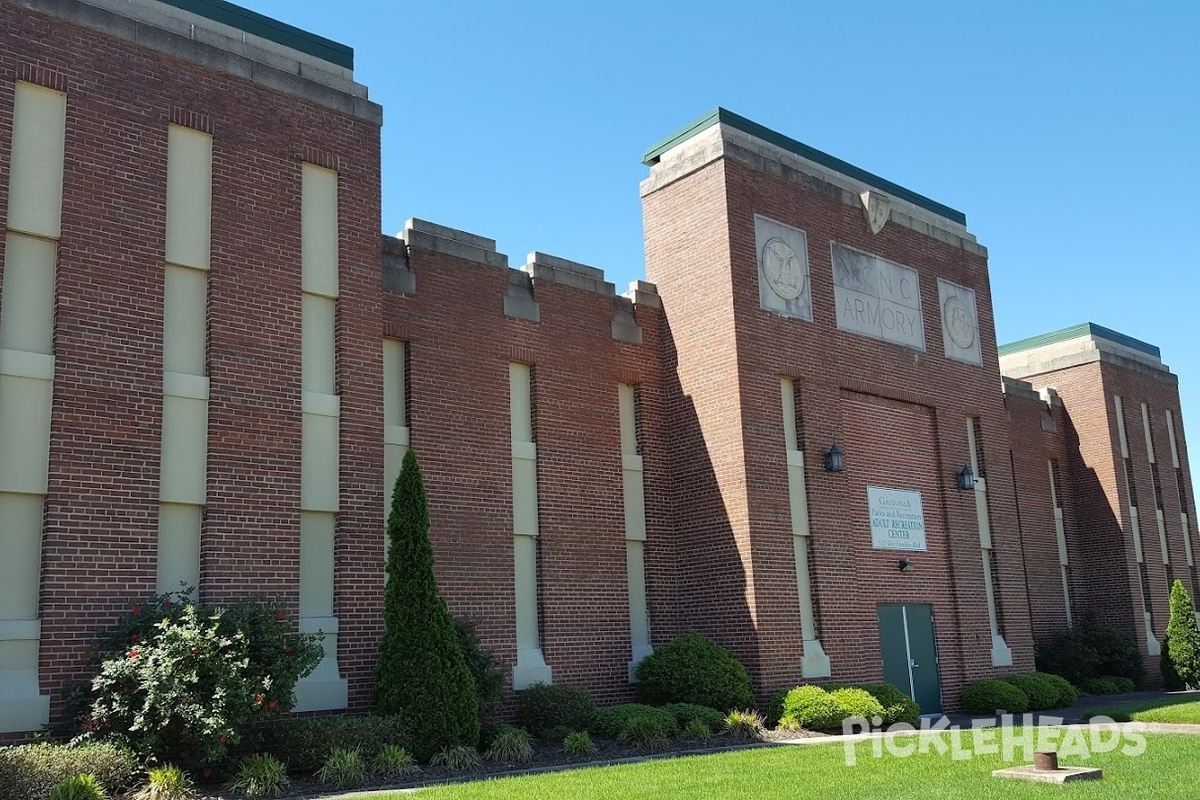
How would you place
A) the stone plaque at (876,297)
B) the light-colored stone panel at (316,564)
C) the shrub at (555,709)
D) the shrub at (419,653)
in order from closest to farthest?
the shrub at (419,653) < the light-colored stone panel at (316,564) < the shrub at (555,709) < the stone plaque at (876,297)

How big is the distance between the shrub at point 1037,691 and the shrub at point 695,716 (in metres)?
8.79

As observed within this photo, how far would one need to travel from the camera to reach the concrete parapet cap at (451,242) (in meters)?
19.0

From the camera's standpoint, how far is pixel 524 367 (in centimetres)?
2034

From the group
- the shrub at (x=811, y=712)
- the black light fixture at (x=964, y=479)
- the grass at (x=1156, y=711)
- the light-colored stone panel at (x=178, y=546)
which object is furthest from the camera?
the black light fixture at (x=964, y=479)

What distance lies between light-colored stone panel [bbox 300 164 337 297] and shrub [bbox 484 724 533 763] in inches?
270

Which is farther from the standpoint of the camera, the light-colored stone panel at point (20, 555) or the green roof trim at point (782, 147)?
the green roof trim at point (782, 147)

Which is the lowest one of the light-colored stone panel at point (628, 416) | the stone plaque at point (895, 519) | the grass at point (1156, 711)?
the grass at point (1156, 711)

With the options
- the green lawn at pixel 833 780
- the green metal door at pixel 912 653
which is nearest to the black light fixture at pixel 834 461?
the green metal door at pixel 912 653

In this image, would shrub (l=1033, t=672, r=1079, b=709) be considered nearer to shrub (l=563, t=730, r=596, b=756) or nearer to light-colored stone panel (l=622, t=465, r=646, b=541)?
light-colored stone panel (l=622, t=465, r=646, b=541)

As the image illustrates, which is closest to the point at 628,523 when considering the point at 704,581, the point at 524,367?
the point at 704,581

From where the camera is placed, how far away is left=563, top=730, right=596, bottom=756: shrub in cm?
1595

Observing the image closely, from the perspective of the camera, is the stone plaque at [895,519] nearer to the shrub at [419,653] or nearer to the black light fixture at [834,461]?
the black light fixture at [834,461]

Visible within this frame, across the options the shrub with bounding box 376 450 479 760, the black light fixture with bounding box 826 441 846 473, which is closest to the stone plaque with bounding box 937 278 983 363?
the black light fixture with bounding box 826 441 846 473

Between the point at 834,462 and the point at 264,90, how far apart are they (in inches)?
485
